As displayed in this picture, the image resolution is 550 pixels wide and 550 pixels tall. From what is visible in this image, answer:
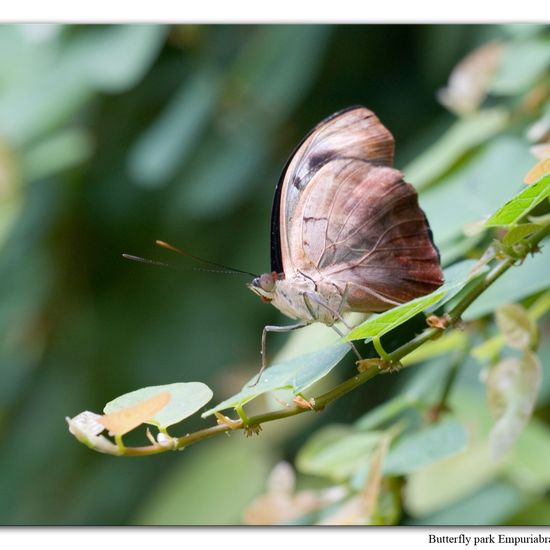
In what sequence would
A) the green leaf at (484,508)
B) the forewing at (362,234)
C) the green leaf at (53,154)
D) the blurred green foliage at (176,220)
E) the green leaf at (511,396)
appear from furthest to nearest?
the green leaf at (53,154) → the blurred green foliage at (176,220) → the green leaf at (484,508) → the forewing at (362,234) → the green leaf at (511,396)

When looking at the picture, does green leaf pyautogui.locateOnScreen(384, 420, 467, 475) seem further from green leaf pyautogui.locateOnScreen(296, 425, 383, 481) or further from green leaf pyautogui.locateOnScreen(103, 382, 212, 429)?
green leaf pyautogui.locateOnScreen(103, 382, 212, 429)

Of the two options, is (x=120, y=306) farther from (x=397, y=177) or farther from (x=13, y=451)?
(x=397, y=177)

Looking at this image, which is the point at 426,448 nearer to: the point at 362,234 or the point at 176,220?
the point at 362,234

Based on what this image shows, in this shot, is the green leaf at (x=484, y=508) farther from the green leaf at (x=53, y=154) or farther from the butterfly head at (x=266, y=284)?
the green leaf at (x=53, y=154)

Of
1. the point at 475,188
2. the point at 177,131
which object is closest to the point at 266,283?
the point at 475,188

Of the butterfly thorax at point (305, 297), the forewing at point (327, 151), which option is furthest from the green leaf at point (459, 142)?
the butterfly thorax at point (305, 297)

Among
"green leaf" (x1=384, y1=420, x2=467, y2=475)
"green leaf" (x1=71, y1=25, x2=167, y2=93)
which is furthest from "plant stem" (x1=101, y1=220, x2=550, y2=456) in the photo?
"green leaf" (x1=71, y1=25, x2=167, y2=93)
